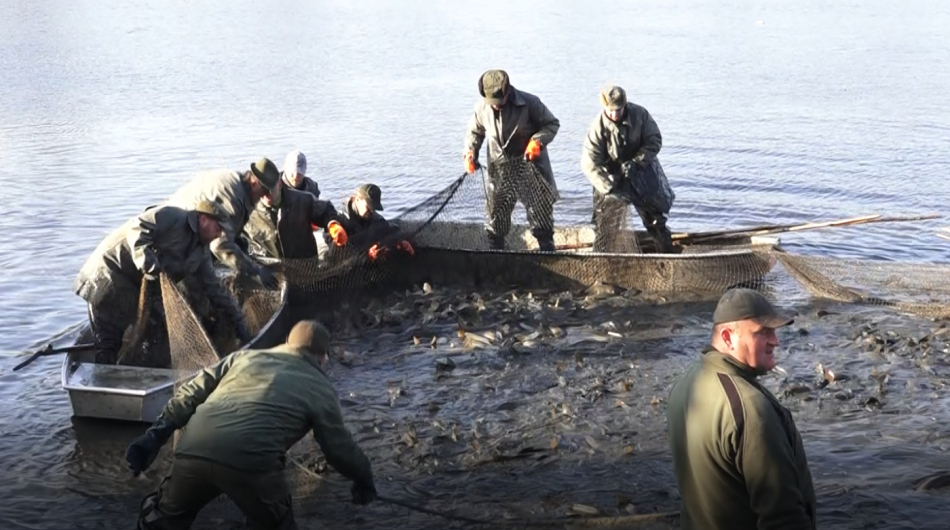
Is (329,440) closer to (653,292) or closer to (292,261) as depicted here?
(292,261)

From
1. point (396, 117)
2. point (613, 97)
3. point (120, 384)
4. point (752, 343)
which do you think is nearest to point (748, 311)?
point (752, 343)

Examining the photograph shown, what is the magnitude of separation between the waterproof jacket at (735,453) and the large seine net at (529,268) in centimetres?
670

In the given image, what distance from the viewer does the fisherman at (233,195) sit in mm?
10125

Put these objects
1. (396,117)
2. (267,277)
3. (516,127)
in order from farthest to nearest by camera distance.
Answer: (396,117) → (516,127) → (267,277)

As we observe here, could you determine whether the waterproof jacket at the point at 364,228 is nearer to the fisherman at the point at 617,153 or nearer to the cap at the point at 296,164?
the cap at the point at 296,164

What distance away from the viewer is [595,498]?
24.8 ft

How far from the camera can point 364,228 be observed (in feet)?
39.9

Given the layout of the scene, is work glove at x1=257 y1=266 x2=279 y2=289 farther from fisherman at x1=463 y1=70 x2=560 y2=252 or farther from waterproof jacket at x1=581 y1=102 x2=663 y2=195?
waterproof jacket at x1=581 y1=102 x2=663 y2=195

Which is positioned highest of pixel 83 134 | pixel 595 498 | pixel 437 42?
pixel 437 42

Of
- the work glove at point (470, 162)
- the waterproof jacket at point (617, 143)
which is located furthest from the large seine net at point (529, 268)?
the waterproof jacket at point (617, 143)

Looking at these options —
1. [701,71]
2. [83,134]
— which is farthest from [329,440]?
[701,71]

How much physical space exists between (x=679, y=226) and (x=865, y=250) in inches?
107

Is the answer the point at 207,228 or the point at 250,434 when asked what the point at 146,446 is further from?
the point at 207,228

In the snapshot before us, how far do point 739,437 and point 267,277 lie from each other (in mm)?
7214
